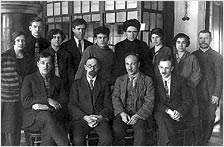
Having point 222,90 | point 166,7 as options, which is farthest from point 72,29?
point 222,90

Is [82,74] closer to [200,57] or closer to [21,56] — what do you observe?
[21,56]

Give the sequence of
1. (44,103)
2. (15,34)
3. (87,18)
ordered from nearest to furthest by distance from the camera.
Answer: (44,103)
(15,34)
(87,18)

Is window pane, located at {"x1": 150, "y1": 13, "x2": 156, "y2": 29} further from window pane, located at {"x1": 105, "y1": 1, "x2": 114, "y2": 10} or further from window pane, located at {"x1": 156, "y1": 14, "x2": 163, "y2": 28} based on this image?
window pane, located at {"x1": 105, "y1": 1, "x2": 114, "y2": 10}

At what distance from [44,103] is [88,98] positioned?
1.12 feet

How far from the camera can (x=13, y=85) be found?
2742 mm

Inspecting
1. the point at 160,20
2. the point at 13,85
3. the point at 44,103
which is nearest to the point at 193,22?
the point at 160,20

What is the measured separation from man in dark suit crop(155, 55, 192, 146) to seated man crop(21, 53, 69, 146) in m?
0.76

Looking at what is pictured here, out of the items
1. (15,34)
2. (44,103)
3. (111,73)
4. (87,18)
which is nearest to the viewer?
(44,103)

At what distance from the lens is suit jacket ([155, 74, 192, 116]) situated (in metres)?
2.78

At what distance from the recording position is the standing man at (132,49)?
2.85 meters

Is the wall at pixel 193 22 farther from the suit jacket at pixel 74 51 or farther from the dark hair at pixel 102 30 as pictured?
the suit jacket at pixel 74 51

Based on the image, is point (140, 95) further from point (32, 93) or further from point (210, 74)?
point (32, 93)

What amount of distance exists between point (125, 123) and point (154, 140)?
286mm

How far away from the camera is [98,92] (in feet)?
8.93
